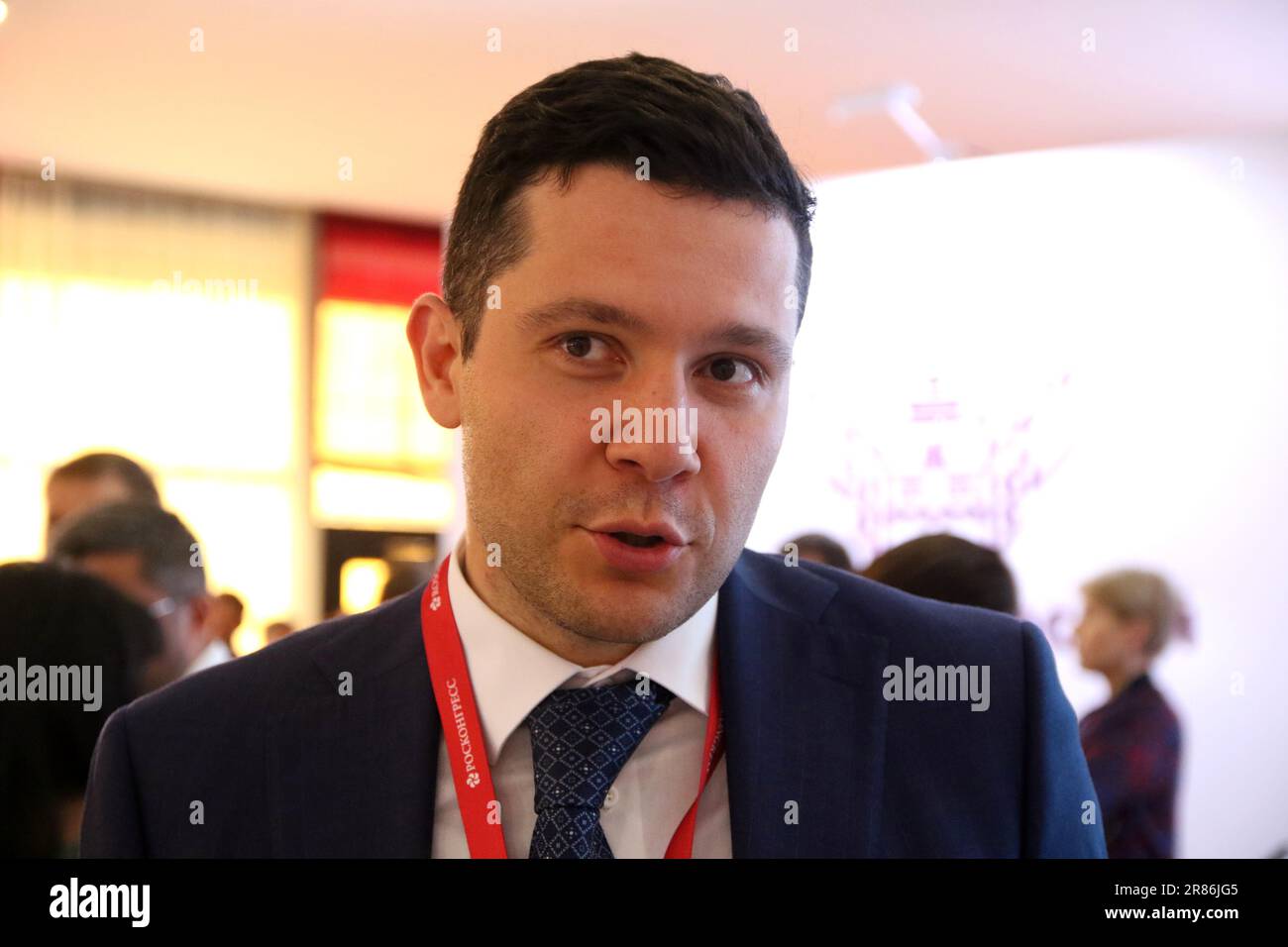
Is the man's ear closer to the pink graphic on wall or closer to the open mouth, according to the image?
the open mouth

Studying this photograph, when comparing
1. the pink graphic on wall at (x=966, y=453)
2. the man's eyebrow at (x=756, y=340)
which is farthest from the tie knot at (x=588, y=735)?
the pink graphic on wall at (x=966, y=453)

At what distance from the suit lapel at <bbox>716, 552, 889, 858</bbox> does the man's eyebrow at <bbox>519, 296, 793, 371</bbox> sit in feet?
0.85

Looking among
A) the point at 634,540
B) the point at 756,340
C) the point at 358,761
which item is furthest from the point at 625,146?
the point at 358,761

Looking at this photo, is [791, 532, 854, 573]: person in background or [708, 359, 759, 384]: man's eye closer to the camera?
[708, 359, 759, 384]: man's eye

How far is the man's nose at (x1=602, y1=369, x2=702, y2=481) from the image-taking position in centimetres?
105

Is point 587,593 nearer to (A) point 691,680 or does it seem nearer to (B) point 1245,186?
(A) point 691,680

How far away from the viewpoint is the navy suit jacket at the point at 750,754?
111 cm

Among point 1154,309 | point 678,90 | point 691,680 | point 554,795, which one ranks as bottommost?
point 554,795

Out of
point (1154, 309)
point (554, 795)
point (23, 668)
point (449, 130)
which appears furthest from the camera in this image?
point (1154, 309)

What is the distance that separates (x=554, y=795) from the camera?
1.10 m

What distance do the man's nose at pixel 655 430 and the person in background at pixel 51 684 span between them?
833 mm

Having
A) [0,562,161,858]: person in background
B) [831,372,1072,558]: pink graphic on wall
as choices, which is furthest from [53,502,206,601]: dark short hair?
[831,372,1072,558]: pink graphic on wall
